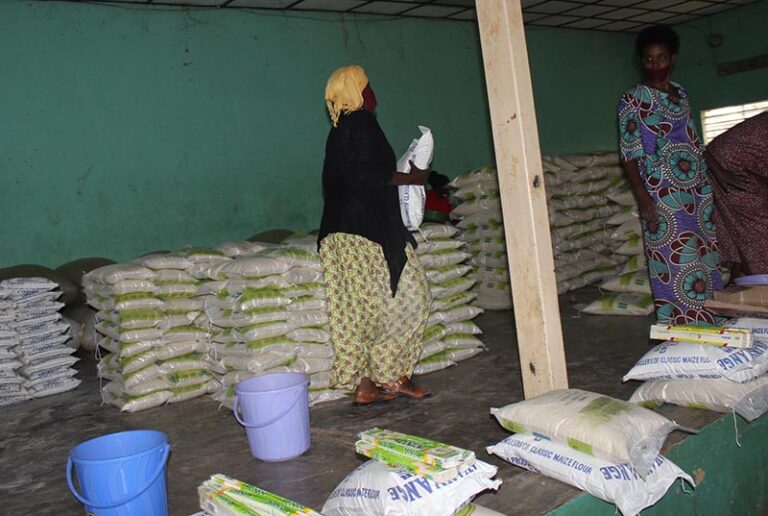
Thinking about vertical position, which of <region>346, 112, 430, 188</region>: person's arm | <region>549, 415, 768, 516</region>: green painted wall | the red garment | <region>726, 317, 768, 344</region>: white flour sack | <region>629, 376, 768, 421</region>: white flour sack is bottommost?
<region>549, 415, 768, 516</region>: green painted wall

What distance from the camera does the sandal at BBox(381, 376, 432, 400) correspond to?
363 centimetres

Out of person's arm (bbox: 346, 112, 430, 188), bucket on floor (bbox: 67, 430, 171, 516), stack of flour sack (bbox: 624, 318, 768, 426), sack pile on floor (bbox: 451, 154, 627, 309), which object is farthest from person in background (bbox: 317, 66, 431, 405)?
sack pile on floor (bbox: 451, 154, 627, 309)

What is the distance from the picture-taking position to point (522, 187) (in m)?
2.64

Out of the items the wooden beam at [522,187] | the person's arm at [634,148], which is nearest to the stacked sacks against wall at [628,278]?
the person's arm at [634,148]

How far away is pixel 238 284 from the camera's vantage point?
3.84 m

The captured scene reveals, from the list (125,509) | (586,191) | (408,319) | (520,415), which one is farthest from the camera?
(586,191)

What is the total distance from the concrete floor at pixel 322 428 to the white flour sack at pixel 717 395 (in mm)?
44

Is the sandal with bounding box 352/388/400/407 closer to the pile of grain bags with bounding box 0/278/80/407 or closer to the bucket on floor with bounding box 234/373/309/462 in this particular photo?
the bucket on floor with bounding box 234/373/309/462

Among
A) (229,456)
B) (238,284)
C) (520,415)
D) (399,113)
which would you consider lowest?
(229,456)

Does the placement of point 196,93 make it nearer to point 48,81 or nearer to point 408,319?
point 48,81

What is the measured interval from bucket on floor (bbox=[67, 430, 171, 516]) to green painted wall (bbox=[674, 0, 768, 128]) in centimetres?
889

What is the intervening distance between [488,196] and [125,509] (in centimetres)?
435

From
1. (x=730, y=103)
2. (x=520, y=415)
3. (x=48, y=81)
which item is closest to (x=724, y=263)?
(x=520, y=415)

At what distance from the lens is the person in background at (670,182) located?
3654 millimetres
